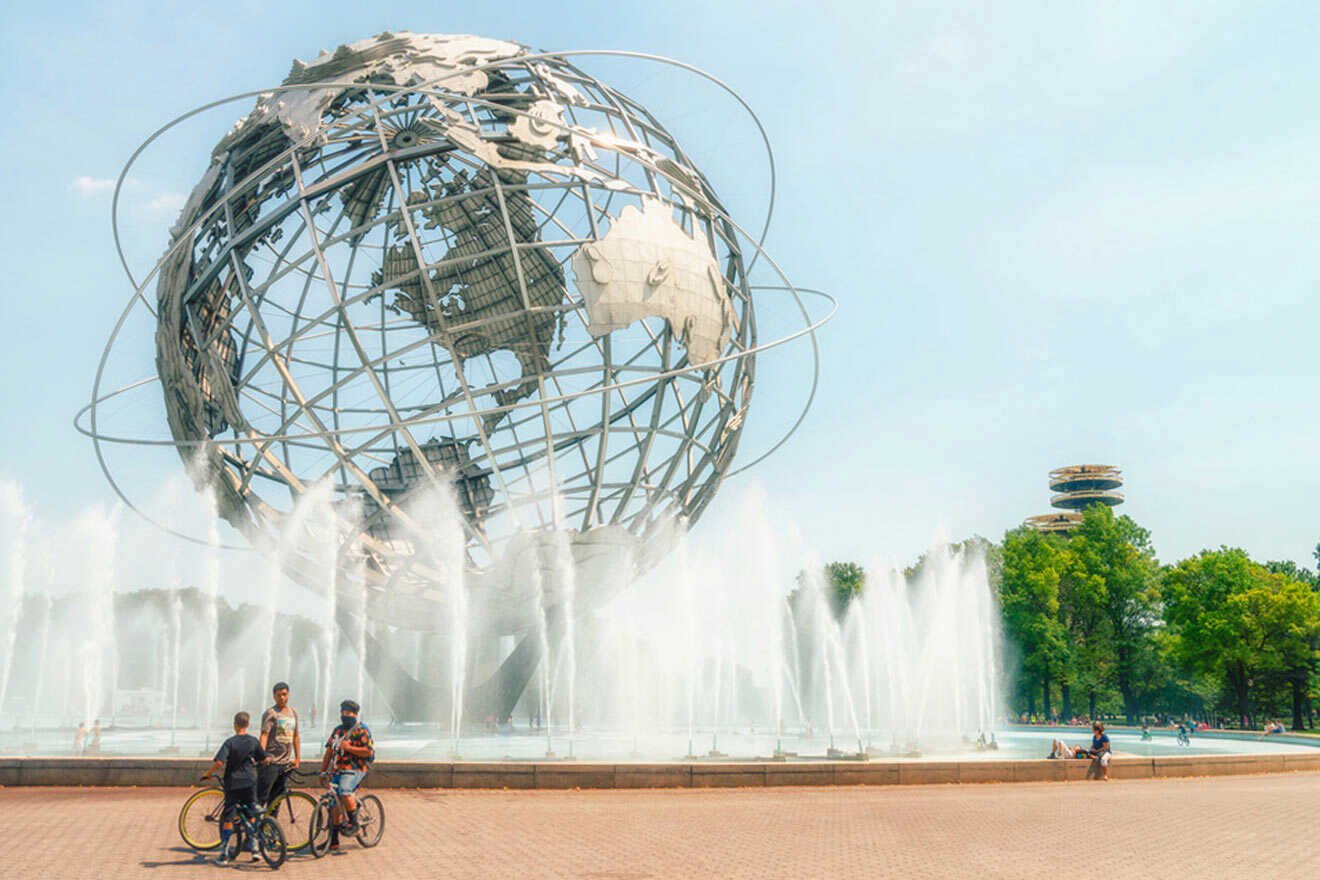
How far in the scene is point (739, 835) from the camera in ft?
27.0

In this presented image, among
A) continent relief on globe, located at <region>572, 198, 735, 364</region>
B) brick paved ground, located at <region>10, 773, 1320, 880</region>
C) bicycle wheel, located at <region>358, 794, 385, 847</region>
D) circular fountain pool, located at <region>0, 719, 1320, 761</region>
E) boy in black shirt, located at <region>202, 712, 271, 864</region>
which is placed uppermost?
continent relief on globe, located at <region>572, 198, 735, 364</region>

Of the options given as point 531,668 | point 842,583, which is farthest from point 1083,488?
point 531,668

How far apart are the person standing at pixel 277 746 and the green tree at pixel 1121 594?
4683 centimetres

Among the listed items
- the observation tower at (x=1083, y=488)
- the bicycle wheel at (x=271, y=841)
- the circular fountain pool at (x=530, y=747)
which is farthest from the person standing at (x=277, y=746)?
the observation tower at (x=1083, y=488)

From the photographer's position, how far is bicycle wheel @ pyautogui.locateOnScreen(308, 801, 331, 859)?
7.10m

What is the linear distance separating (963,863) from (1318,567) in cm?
6108

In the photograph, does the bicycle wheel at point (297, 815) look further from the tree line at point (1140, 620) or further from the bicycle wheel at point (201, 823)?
the tree line at point (1140, 620)

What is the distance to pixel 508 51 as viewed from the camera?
55.6ft

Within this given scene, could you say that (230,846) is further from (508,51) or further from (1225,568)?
(1225,568)

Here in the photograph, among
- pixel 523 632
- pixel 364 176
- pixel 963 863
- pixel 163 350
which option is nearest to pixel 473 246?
pixel 364 176

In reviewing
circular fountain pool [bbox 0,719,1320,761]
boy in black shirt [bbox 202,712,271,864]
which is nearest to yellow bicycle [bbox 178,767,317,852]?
boy in black shirt [bbox 202,712,271,864]

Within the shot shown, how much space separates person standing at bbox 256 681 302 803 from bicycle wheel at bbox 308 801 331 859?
376mm

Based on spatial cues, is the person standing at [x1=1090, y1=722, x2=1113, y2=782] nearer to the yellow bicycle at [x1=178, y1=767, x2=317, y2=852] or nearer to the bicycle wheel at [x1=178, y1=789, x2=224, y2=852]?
the yellow bicycle at [x1=178, y1=767, x2=317, y2=852]

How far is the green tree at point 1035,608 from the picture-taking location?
148ft
